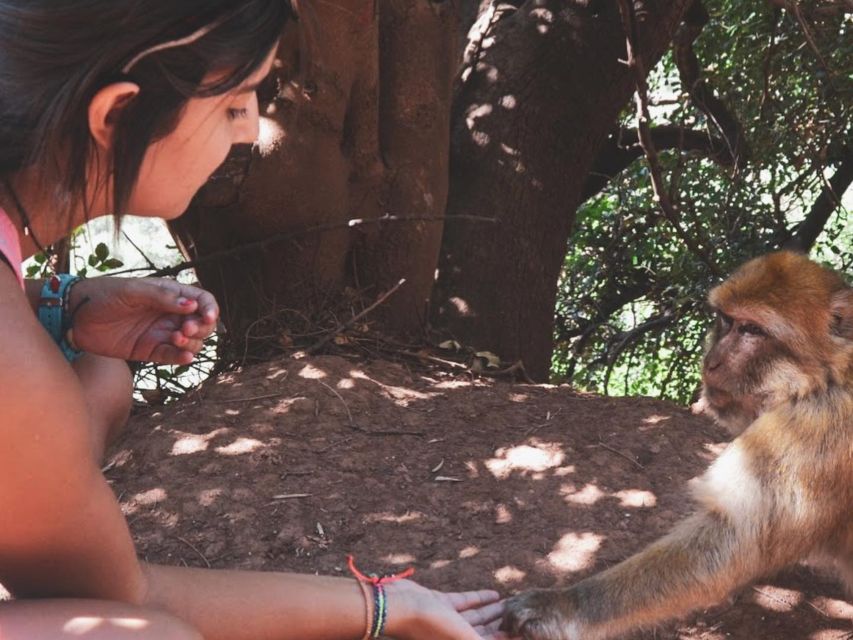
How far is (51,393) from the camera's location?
4.96 ft

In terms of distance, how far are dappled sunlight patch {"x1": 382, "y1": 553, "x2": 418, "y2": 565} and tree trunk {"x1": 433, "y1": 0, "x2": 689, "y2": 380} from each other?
7.76 feet

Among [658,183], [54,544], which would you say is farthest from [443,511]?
[658,183]

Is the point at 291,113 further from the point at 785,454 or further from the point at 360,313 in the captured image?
the point at 785,454

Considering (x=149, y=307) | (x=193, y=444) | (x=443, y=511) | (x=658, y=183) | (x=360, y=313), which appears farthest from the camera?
(x=658, y=183)

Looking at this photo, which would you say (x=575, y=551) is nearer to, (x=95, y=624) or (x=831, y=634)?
(x=831, y=634)

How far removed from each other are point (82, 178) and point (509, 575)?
171cm

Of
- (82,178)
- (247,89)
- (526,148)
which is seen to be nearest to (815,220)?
(526,148)

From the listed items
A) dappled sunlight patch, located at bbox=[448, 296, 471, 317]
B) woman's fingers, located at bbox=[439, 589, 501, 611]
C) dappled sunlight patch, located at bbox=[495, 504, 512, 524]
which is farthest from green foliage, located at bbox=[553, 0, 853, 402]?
woman's fingers, located at bbox=[439, 589, 501, 611]

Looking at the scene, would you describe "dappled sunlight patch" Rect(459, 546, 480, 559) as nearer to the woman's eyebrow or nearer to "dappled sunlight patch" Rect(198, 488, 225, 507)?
"dappled sunlight patch" Rect(198, 488, 225, 507)

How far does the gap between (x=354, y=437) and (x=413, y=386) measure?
57 cm

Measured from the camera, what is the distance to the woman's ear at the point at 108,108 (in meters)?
1.54

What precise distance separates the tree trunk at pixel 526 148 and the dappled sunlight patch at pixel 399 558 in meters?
2.37

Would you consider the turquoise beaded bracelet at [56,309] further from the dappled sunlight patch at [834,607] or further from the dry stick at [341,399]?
the dappled sunlight patch at [834,607]

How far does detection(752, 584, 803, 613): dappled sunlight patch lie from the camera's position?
9.60 feet
